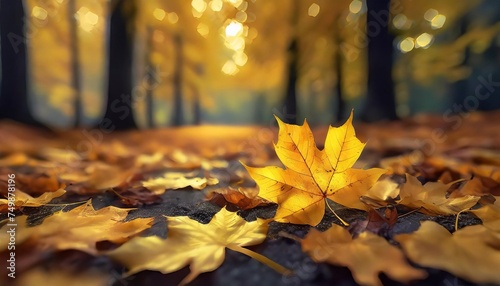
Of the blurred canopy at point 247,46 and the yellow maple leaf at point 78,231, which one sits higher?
the blurred canopy at point 247,46

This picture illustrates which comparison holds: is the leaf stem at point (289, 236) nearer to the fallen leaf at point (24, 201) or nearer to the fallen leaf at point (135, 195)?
the fallen leaf at point (135, 195)

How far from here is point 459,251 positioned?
0.59 m

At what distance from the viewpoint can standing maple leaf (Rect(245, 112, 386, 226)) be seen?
77 cm

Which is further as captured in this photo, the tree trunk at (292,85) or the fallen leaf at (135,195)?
the tree trunk at (292,85)

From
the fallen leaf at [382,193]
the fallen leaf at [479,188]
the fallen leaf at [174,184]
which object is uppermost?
the fallen leaf at [479,188]

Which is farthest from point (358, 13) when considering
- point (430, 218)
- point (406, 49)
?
point (430, 218)

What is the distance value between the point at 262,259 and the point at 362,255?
0.19m

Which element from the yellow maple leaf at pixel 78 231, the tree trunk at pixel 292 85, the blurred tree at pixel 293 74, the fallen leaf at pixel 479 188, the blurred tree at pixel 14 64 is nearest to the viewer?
the yellow maple leaf at pixel 78 231

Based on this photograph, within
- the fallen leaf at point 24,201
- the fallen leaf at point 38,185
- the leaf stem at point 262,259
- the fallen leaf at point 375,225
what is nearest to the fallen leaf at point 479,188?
the fallen leaf at point 375,225

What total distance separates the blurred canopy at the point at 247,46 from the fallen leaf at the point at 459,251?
5.41 metres

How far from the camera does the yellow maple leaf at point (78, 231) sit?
641 mm

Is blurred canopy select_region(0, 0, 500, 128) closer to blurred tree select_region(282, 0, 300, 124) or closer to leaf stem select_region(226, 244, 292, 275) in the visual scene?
blurred tree select_region(282, 0, 300, 124)

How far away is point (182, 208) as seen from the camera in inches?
41.0

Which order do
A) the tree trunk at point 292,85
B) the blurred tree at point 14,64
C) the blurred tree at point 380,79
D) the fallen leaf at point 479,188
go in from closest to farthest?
the fallen leaf at point 479,188 → the blurred tree at point 14,64 → the blurred tree at point 380,79 → the tree trunk at point 292,85
